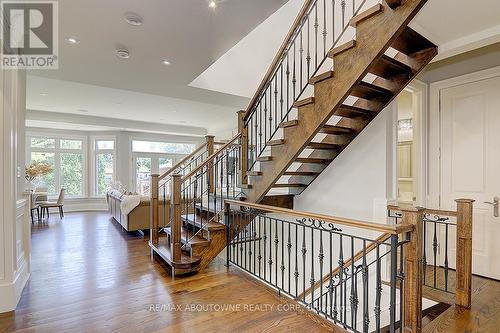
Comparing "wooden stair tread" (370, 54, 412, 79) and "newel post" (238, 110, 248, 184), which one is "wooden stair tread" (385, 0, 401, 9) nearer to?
"wooden stair tread" (370, 54, 412, 79)

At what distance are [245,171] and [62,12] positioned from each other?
101 inches

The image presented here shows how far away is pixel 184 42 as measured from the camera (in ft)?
10.3

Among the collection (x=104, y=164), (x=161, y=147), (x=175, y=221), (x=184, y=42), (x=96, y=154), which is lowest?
(x=175, y=221)

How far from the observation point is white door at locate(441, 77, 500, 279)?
3234 mm

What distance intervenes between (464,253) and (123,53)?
4210 millimetres

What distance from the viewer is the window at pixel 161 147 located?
380 inches

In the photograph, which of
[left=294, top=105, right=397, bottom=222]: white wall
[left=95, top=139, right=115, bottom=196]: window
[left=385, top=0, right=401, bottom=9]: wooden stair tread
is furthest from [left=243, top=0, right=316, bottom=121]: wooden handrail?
[left=95, top=139, right=115, bottom=196]: window

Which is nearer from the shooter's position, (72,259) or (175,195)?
(175,195)

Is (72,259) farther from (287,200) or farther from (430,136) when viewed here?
(430,136)

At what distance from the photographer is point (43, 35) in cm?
288

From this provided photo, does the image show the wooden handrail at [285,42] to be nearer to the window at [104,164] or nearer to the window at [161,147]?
the window at [161,147]

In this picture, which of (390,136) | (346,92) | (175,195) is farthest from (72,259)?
(390,136)

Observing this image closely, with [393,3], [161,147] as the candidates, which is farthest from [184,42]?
[161,147]

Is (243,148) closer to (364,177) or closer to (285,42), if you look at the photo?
(285,42)
